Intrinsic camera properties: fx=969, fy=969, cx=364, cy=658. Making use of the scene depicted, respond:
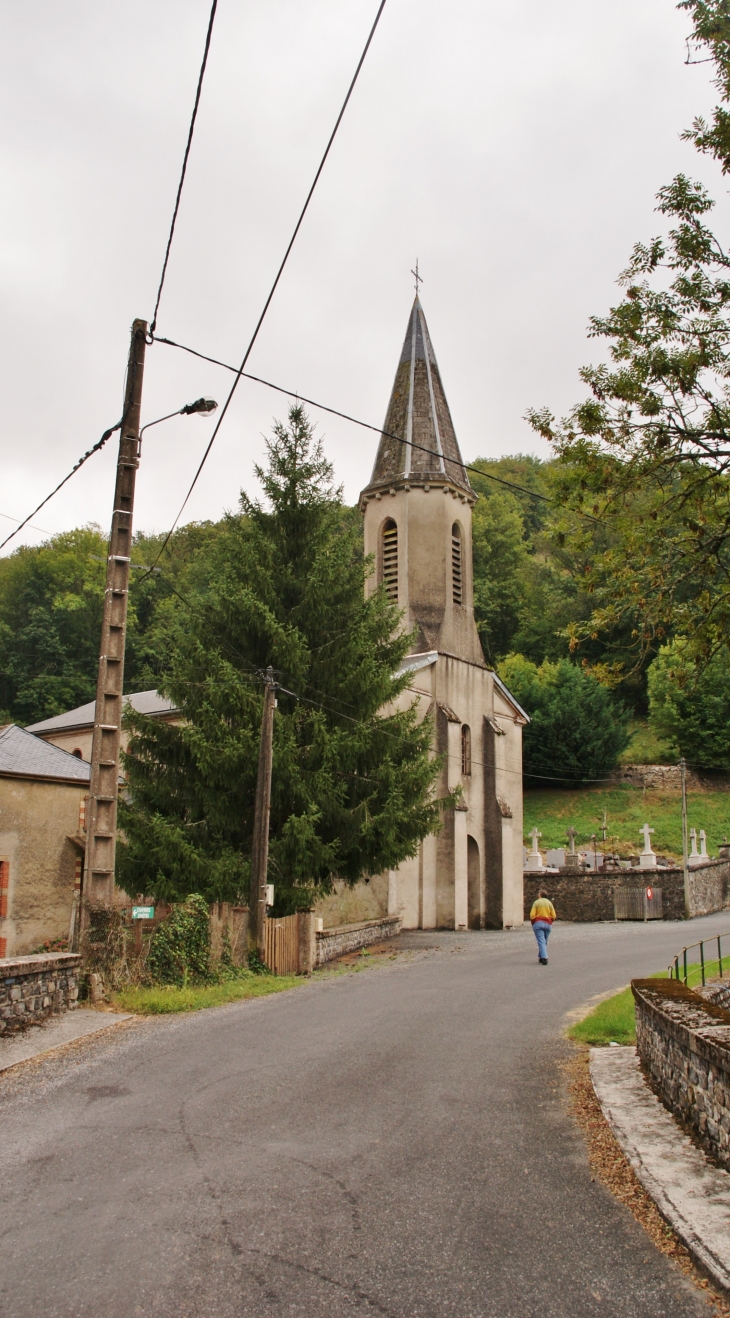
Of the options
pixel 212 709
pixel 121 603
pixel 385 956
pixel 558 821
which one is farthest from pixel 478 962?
pixel 558 821

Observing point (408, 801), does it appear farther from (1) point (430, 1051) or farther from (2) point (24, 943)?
(1) point (430, 1051)

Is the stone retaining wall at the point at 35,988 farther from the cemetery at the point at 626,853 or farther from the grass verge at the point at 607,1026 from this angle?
the cemetery at the point at 626,853

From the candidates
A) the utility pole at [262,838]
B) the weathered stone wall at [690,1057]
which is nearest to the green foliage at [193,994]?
the utility pole at [262,838]

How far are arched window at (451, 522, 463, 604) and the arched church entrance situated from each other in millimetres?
8308

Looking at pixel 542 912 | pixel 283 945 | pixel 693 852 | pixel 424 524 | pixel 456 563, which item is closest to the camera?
pixel 283 945

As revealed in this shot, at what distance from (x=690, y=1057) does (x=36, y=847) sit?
19.5 m

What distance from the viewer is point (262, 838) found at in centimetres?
1755

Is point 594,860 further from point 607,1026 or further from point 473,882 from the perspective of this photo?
point 607,1026

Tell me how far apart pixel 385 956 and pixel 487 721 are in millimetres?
13847

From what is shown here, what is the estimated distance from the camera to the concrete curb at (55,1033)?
9273 millimetres

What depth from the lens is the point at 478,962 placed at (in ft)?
63.3

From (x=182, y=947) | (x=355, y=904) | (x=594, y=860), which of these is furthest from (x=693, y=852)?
(x=182, y=947)

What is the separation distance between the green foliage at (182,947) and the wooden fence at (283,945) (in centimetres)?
211

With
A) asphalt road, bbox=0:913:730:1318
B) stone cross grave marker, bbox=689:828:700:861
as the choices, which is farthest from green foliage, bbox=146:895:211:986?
stone cross grave marker, bbox=689:828:700:861
